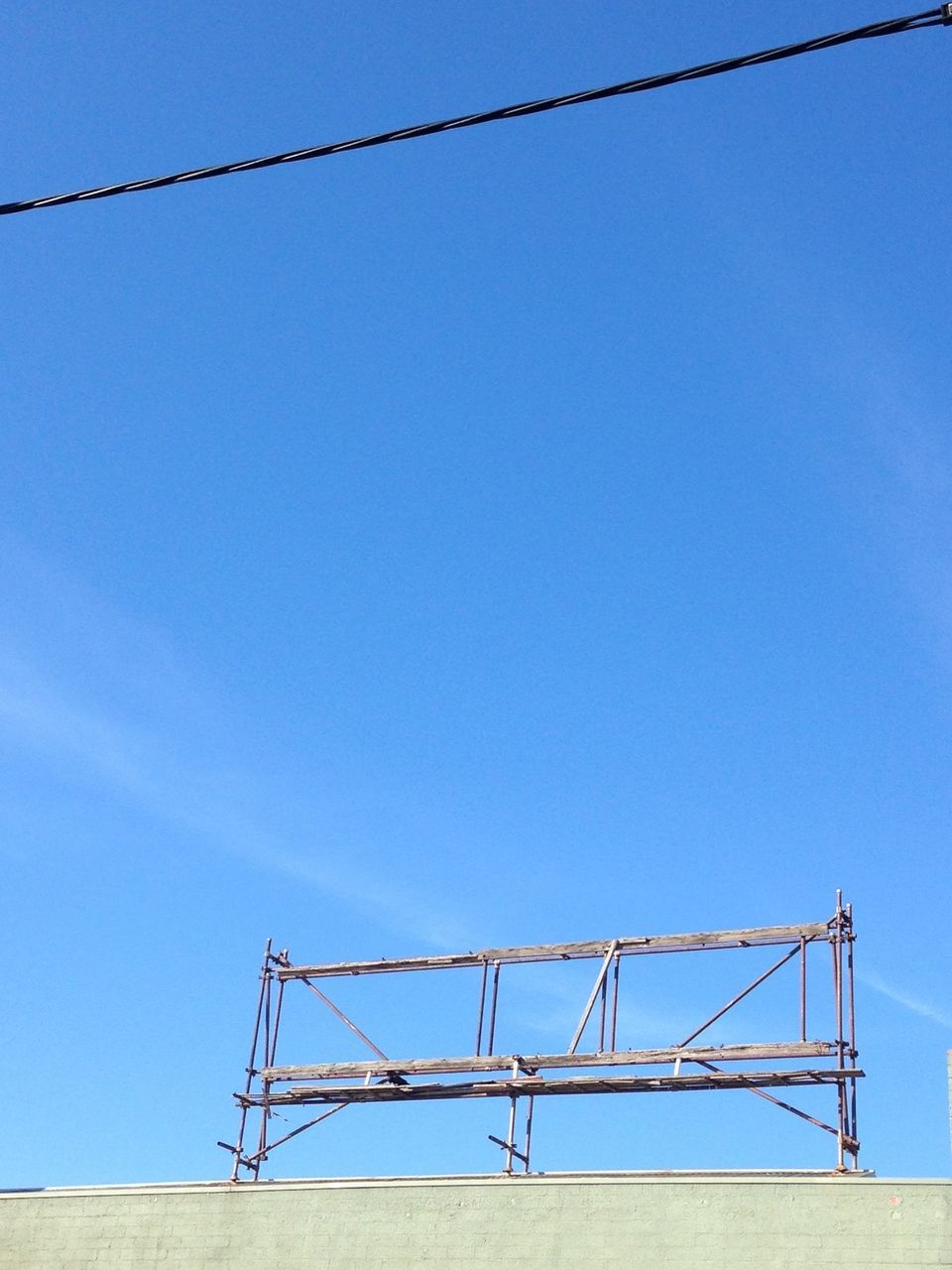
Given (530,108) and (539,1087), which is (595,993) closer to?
(539,1087)

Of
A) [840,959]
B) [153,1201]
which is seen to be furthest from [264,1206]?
[840,959]

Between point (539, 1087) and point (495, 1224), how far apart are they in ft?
11.0

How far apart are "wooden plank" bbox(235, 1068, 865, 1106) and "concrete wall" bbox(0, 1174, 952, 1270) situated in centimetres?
275

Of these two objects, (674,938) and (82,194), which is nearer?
(82,194)

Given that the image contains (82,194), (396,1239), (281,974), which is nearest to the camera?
(82,194)

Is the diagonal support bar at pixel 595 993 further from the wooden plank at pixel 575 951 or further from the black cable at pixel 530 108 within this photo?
the black cable at pixel 530 108

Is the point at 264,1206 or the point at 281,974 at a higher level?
the point at 281,974

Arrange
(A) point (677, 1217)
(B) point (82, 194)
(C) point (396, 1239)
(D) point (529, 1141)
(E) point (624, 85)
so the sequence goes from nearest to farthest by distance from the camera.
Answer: (E) point (624, 85) < (B) point (82, 194) < (A) point (677, 1217) < (C) point (396, 1239) < (D) point (529, 1141)

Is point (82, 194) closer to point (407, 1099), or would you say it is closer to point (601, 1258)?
point (601, 1258)

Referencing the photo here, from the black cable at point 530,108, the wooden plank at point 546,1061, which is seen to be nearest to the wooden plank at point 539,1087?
the wooden plank at point 546,1061

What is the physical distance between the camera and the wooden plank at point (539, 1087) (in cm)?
2627

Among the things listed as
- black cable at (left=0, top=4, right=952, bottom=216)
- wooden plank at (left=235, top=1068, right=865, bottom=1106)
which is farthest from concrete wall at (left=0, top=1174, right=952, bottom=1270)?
black cable at (left=0, top=4, right=952, bottom=216)

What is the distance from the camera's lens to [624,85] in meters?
9.68

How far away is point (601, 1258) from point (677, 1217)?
1322mm
